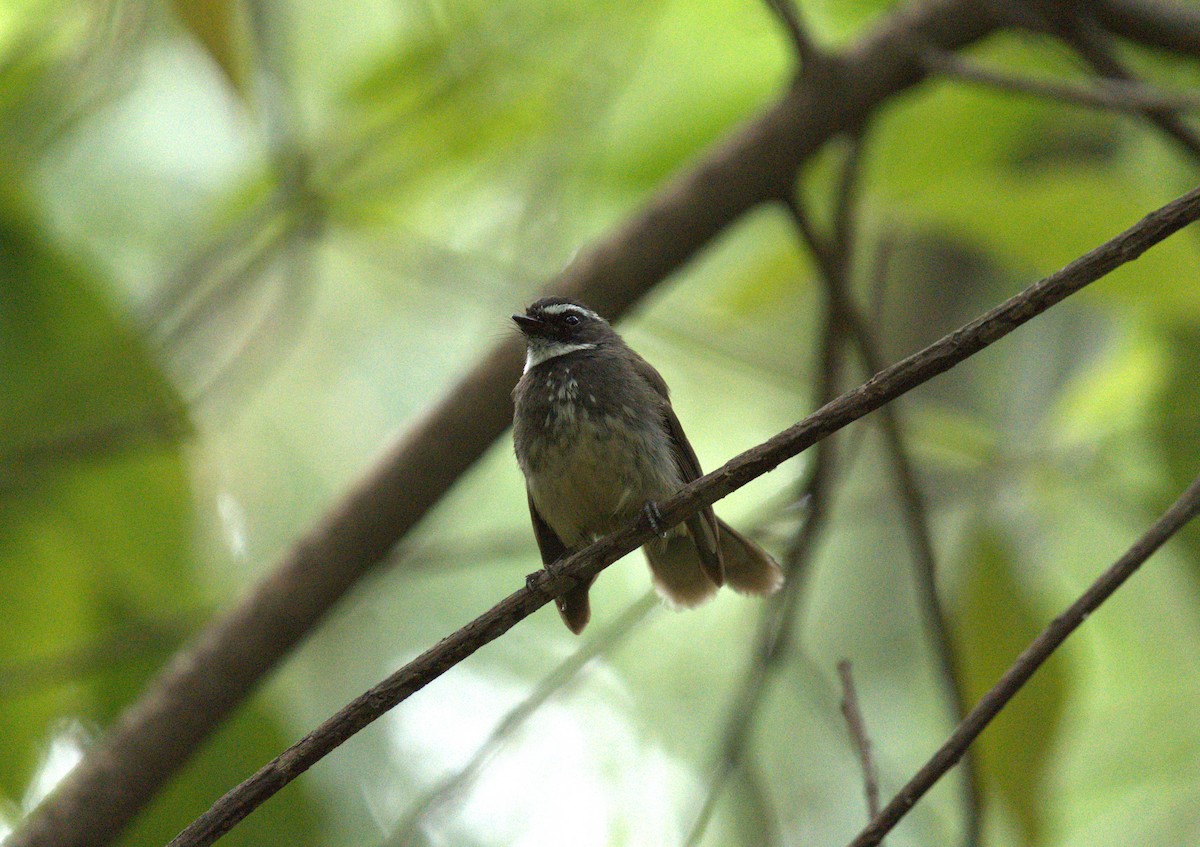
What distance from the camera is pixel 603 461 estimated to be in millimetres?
3330

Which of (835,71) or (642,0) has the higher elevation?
(642,0)

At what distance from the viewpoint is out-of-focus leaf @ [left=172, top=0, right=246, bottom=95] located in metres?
3.21

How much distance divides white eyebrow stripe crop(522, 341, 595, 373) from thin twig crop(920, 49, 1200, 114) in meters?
1.24

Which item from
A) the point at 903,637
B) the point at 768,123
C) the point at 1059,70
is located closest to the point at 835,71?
the point at 768,123

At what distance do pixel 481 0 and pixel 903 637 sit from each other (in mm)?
2813

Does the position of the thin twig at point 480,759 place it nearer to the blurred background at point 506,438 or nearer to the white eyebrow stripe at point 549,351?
the blurred background at point 506,438

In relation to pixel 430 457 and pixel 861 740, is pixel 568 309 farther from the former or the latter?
pixel 861 740

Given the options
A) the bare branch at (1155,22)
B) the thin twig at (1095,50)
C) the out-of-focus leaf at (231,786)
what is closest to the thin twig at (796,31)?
the thin twig at (1095,50)

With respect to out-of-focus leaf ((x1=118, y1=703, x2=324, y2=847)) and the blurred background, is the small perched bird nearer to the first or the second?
the blurred background

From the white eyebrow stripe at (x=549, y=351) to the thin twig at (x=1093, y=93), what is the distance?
124cm

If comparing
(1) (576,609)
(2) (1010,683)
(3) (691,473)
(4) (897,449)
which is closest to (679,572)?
(3) (691,473)

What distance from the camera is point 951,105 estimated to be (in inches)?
157

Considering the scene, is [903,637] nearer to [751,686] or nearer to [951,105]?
[751,686]

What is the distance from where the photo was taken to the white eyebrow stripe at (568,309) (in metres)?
3.69
